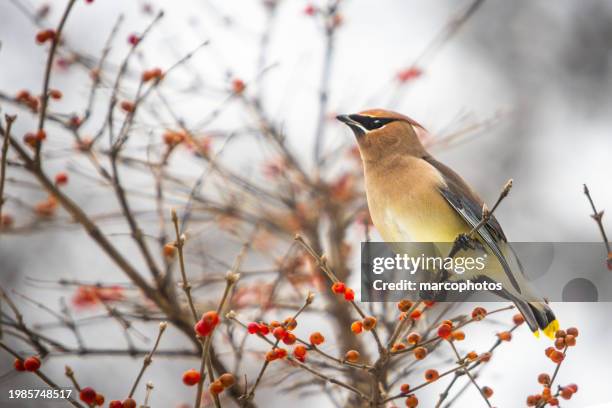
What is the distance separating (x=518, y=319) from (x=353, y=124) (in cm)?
57

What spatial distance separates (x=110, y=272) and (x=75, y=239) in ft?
1.93

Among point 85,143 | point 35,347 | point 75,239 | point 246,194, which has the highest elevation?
point 75,239

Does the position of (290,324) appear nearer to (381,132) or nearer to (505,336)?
(505,336)

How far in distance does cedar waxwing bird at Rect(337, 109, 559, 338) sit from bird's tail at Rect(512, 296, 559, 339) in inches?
9.6

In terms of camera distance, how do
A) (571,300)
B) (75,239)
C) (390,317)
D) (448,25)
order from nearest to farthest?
(571,300) → (390,317) → (448,25) → (75,239)

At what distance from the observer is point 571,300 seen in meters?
1.43

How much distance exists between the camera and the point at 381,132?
165 centimetres

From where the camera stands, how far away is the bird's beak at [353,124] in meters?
1.58

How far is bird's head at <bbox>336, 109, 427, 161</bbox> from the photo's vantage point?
5.37 ft

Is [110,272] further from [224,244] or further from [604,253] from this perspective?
[604,253]

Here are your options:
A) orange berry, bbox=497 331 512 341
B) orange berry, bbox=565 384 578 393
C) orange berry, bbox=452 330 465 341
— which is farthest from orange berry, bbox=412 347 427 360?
orange berry, bbox=565 384 578 393

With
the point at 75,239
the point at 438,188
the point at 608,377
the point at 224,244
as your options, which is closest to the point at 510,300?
the point at 438,188

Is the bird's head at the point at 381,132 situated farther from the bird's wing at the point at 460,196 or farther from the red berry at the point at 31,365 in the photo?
the red berry at the point at 31,365

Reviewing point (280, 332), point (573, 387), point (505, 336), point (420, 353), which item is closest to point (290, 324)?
point (280, 332)
